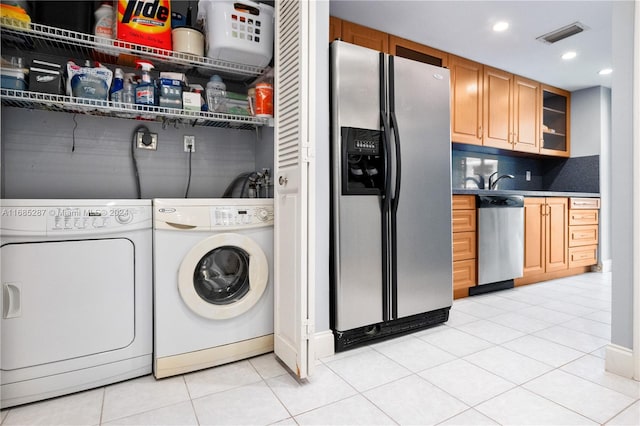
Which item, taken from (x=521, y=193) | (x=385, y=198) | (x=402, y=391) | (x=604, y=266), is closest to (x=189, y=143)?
(x=385, y=198)

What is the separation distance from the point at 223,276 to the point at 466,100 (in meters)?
2.88

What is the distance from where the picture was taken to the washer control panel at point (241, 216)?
1.77 meters

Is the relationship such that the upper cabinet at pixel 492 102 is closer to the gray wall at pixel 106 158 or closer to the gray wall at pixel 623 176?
the gray wall at pixel 106 158

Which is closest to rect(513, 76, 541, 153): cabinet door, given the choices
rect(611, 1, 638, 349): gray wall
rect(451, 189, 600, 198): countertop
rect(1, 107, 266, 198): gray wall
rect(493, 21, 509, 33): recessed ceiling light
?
rect(451, 189, 600, 198): countertop

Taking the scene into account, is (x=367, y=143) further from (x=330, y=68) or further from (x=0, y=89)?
(x=0, y=89)

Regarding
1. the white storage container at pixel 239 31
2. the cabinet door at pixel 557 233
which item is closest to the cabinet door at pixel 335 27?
the white storage container at pixel 239 31

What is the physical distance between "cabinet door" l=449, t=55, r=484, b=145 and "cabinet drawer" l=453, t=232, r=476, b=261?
3.21 feet

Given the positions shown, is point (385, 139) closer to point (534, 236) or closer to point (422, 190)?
point (422, 190)

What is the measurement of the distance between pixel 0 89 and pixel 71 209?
687 millimetres

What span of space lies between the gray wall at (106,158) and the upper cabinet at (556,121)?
3824mm

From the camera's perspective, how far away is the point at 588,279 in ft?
12.6

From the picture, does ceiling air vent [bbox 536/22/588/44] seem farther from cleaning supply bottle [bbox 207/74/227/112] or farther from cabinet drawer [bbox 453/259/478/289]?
cleaning supply bottle [bbox 207/74/227/112]

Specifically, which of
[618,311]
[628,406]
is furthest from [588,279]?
[628,406]

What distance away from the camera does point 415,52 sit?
3145 millimetres
